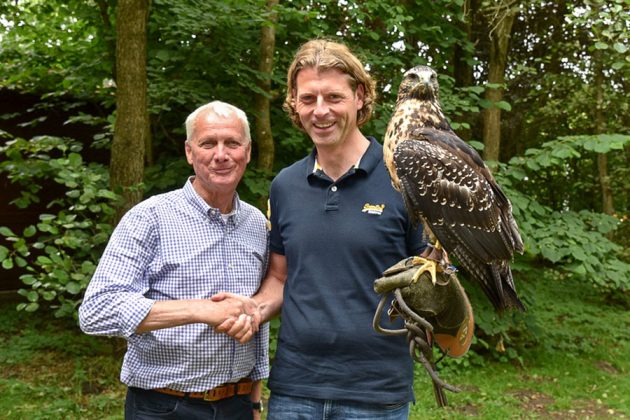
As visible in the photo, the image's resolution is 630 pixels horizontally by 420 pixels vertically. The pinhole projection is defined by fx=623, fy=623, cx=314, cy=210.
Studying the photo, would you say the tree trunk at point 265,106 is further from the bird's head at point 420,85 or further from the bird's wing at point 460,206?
the bird's wing at point 460,206

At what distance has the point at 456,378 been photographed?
6.51 metres

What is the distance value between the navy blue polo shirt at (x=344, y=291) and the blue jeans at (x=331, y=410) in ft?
0.12

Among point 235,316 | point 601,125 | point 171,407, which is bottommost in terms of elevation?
point 171,407

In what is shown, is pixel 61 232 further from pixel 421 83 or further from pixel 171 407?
pixel 421 83

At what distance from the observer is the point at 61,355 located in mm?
6379

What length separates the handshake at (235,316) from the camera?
208cm

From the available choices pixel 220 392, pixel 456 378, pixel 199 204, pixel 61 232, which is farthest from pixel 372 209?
pixel 456 378

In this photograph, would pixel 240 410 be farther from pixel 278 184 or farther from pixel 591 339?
pixel 591 339

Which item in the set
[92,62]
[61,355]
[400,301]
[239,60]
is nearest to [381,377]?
[400,301]

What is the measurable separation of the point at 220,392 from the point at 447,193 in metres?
1.11

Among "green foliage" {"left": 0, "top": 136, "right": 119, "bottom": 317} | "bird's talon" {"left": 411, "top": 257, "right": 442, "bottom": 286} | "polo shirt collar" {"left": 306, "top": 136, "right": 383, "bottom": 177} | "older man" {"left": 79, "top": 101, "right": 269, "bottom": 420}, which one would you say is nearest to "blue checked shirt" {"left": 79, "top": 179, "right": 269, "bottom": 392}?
"older man" {"left": 79, "top": 101, "right": 269, "bottom": 420}

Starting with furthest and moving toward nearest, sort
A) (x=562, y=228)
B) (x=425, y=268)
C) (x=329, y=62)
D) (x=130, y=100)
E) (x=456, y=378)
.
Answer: (x=456, y=378), (x=562, y=228), (x=130, y=100), (x=329, y=62), (x=425, y=268)

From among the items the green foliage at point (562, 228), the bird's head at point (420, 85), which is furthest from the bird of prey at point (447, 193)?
the green foliage at point (562, 228)

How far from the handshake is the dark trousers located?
0.99 ft
